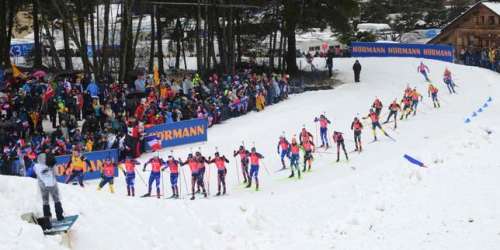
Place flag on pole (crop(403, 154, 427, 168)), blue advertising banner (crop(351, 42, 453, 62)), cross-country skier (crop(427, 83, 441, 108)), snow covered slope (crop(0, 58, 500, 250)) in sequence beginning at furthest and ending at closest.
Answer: blue advertising banner (crop(351, 42, 453, 62))
cross-country skier (crop(427, 83, 441, 108))
flag on pole (crop(403, 154, 427, 168))
snow covered slope (crop(0, 58, 500, 250))

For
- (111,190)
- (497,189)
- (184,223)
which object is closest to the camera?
(184,223)

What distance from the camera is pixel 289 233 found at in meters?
17.1

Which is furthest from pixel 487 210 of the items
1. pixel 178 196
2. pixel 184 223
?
pixel 178 196

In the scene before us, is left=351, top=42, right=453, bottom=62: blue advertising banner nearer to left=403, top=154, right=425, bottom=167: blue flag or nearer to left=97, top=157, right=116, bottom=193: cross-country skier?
left=403, top=154, right=425, bottom=167: blue flag

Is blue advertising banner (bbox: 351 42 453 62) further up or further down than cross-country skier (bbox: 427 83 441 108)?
further up

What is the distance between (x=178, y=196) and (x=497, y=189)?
10035 mm

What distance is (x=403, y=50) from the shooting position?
52219 mm

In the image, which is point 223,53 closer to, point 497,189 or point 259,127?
point 259,127

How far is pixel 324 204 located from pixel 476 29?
4126 cm

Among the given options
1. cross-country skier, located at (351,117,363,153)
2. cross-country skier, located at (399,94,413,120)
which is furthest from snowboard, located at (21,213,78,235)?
cross-country skier, located at (399,94,413,120)

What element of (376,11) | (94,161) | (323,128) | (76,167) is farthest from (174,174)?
(376,11)

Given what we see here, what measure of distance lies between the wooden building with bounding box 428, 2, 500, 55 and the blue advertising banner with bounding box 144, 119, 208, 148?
33923 millimetres

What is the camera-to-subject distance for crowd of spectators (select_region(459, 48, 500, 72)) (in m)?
46.8

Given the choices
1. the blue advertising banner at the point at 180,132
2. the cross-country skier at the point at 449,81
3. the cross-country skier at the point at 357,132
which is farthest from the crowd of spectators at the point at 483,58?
the blue advertising banner at the point at 180,132
